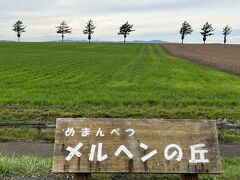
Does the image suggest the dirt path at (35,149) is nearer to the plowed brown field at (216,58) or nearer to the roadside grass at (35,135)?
the roadside grass at (35,135)

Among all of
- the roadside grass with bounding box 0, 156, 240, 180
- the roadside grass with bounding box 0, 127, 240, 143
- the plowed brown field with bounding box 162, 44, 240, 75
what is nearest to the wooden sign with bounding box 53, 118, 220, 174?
the roadside grass with bounding box 0, 156, 240, 180

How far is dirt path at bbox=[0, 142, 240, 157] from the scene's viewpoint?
1080 centimetres

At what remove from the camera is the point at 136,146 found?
233 inches

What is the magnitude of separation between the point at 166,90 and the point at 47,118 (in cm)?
945

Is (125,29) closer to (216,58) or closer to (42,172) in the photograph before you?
(216,58)

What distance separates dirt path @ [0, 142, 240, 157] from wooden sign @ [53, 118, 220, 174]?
4.82 metres

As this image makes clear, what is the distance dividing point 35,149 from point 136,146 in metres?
5.91

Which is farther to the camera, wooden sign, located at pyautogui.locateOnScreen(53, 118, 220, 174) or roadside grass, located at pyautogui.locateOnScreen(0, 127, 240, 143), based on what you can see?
roadside grass, located at pyautogui.locateOnScreen(0, 127, 240, 143)

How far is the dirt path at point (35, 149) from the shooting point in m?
10.8

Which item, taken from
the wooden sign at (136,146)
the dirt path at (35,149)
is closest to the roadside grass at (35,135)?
the dirt path at (35,149)

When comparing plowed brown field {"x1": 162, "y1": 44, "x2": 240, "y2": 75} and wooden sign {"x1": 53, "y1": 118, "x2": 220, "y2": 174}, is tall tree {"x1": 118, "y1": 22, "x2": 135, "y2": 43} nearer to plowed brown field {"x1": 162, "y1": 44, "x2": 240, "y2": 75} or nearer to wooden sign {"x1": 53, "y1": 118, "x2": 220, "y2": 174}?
plowed brown field {"x1": 162, "y1": 44, "x2": 240, "y2": 75}

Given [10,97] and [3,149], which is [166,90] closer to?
[10,97]

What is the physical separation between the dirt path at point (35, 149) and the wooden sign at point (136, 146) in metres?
4.82

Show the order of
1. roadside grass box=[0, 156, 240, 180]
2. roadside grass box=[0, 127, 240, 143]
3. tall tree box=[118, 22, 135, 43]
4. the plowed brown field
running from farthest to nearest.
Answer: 1. tall tree box=[118, 22, 135, 43]
2. the plowed brown field
3. roadside grass box=[0, 127, 240, 143]
4. roadside grass box=[0, 156, 240, 180]
